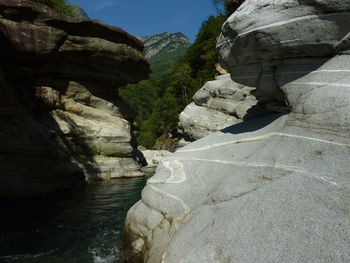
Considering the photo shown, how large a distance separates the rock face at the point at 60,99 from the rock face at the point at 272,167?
12.1 metres

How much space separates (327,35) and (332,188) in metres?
4.07

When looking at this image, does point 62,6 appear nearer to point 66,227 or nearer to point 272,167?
point 66,227

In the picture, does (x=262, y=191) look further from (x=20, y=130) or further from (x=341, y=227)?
(x=20, y=130)

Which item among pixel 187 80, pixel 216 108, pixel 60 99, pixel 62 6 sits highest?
pixel 62 6

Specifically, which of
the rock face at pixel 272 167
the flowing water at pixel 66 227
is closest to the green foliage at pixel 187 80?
the flowing water at pixel 66 227

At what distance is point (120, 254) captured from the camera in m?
8.95

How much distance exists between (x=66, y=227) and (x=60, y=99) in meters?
16.1

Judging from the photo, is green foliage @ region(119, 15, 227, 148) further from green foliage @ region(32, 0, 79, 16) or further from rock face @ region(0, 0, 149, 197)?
rock face @ region(0, 0, 149, 197)

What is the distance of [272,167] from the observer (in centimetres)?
634

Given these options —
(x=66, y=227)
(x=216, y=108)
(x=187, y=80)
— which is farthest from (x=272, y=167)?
(x=187, y=80)

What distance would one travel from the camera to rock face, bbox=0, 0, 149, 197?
1841 cm

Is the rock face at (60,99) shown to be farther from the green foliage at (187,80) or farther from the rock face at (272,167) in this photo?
the green foliage at (187,80)

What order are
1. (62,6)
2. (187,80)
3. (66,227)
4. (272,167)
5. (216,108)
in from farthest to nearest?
(187,80)
(62,6)
(216,108)
(66,227)
(272,167)

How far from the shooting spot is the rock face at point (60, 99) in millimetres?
18411
